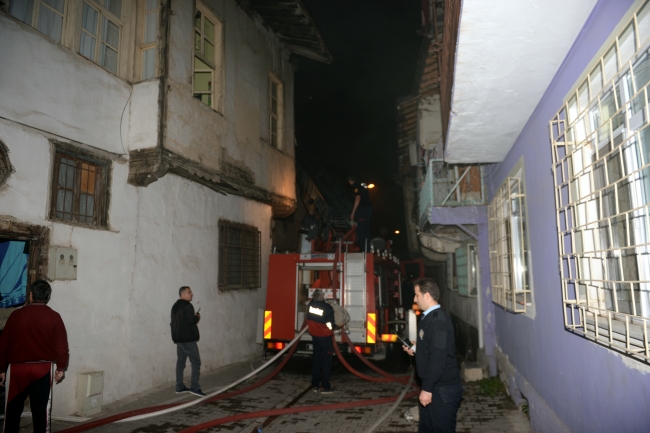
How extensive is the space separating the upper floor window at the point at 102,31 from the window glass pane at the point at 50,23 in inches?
14.7

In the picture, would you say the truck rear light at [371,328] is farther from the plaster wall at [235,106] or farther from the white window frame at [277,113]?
the white window frame at [277,113]

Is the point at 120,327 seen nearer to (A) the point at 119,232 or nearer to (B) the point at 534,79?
(A) the point at 119,232

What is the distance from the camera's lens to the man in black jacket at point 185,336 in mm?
7246

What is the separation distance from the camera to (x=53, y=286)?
5.98m

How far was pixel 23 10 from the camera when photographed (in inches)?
244

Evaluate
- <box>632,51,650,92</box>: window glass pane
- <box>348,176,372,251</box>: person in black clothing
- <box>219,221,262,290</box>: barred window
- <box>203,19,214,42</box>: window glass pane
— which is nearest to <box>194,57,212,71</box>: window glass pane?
<box>203,19,214,42</box>: window glass pane

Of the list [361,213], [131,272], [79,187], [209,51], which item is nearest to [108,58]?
[79,187]

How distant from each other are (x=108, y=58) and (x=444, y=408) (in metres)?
7.50

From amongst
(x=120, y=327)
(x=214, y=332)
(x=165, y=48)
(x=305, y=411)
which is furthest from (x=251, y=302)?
(x=165, y=48)

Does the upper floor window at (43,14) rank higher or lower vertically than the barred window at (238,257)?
higher

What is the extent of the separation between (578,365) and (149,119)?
7.08 m

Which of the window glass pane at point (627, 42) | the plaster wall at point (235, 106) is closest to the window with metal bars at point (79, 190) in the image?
the plaster wall at point (235, 106)

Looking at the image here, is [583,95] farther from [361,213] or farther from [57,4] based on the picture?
[361,213]

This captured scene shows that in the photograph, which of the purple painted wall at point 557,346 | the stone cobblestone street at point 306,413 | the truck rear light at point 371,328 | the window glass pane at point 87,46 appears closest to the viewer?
the purple painted wall at point 557,346
